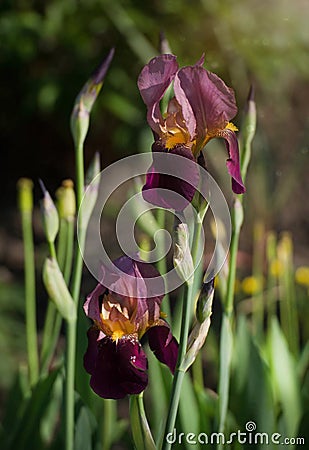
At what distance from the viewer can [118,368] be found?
656 mm

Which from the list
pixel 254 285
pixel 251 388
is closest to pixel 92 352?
pixel 251 388

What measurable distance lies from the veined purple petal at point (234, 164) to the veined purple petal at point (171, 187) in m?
0.03

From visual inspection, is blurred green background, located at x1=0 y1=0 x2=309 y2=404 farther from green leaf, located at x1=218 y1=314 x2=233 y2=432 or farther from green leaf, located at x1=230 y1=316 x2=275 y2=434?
green leaf, located at x1=218 y1=314 x2=233 y2=432

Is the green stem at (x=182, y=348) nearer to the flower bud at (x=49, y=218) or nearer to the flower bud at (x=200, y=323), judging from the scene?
the flower bud at (x=200, y=323)

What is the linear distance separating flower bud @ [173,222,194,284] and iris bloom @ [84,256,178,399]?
1.9 inches

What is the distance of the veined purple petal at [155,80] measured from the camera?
0.65m

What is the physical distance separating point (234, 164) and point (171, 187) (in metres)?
0.06

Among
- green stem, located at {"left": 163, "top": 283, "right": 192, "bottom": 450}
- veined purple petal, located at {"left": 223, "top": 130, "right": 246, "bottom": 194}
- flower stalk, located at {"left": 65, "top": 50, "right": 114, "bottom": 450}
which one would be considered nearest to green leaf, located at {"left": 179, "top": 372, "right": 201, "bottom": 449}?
flower stalk, located at {"left": 65, "top": 50, "right": 114, "bottom": 450}

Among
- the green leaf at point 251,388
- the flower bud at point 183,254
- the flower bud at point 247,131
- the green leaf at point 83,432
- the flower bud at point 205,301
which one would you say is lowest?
the green leaf at point 83,432

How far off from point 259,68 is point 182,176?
2.16 metres

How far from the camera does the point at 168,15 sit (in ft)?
9.09

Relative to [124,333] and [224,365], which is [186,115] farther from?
[224,365]

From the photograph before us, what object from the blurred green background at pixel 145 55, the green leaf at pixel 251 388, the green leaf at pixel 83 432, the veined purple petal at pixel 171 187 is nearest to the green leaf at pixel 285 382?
the green leaf at pixel 251 388

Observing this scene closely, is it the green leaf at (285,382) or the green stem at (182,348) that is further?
the green leaf at (285,382)
